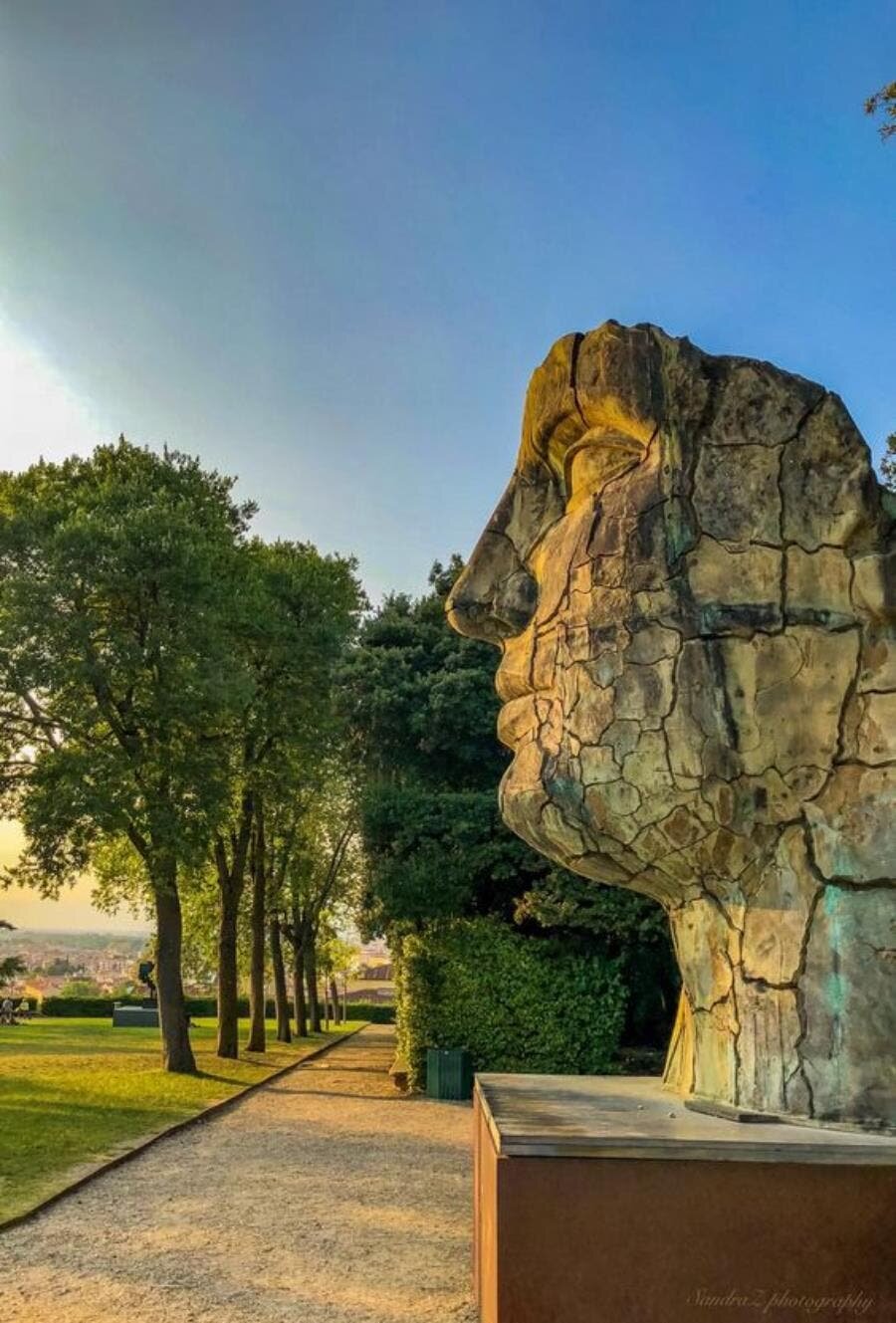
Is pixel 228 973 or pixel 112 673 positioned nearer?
pixel 112 673

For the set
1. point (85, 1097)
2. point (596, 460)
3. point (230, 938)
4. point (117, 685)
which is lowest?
point (85, 1097)

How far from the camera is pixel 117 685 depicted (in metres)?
20.1

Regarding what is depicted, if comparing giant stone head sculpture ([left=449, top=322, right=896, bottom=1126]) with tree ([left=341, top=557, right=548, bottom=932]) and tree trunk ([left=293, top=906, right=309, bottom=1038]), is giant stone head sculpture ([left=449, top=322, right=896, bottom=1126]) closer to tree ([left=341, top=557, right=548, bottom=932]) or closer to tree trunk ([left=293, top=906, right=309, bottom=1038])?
tree ([left=341, top=557, right=548, bottom=932])

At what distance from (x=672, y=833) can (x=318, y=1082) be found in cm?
1792

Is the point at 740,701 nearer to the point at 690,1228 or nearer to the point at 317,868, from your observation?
the point at 690,1228

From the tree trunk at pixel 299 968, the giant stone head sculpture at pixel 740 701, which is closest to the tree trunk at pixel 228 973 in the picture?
the tree trunk at pixel 299 968

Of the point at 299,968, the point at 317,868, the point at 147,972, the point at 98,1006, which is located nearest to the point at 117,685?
the point at 317,868

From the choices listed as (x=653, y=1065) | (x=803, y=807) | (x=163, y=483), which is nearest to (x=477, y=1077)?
(x=803, y=807)

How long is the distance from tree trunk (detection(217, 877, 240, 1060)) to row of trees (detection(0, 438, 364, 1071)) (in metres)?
0.11

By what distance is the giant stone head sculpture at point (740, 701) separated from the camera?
16.5 feet

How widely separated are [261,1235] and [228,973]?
1568 centimetres

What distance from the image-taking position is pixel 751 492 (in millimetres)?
5375

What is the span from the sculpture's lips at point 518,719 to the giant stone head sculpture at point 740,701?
302mm

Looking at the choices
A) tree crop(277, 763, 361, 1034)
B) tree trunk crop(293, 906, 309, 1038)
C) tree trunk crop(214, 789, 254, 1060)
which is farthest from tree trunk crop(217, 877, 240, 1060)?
tree trunk crop(293, 906, 309, 1038)
